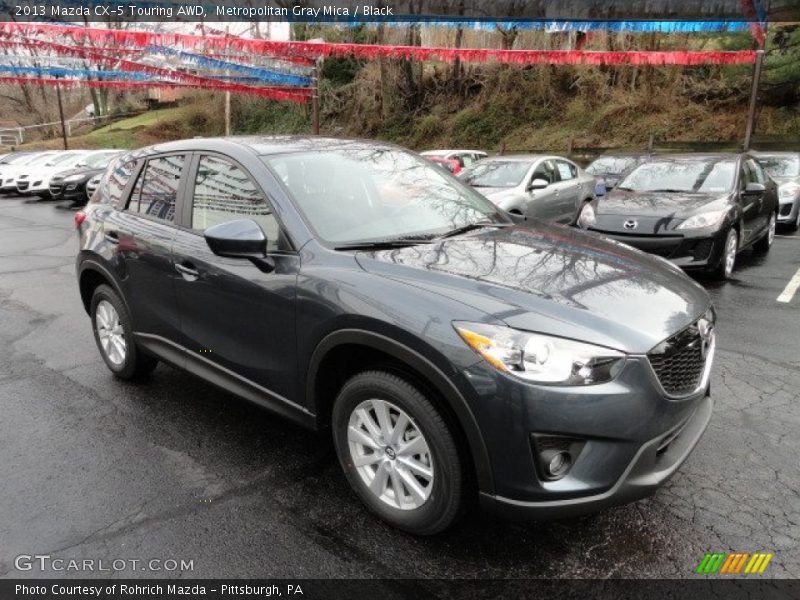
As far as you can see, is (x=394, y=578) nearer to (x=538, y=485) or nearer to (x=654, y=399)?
(x=538, y=485)

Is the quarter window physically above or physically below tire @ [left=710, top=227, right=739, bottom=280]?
above

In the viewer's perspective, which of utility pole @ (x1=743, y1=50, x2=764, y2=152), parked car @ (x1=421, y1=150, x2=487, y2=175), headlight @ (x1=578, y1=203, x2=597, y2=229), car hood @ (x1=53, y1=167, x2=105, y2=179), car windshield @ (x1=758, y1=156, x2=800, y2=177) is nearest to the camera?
headlight @ (x1=578, y1=203, x2=597, y2=229)

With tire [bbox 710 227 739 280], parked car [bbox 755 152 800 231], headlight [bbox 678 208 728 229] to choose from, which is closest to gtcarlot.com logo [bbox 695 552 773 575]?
headlight [bbox 678 208 728 229]

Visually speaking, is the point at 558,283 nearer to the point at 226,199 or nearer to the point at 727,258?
the point at 226,199

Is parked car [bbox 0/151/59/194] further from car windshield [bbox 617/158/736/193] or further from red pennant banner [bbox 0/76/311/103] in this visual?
car windshield [bbox 617/158/736/193]

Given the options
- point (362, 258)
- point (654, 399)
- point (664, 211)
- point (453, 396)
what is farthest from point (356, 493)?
point (664, 211)

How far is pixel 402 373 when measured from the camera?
253 centimetres

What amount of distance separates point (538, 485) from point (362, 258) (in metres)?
1.25

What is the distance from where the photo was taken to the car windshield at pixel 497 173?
10211 mm

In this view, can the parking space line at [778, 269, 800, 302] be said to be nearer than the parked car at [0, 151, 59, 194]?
Yes

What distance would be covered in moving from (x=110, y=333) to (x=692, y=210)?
6141 mm

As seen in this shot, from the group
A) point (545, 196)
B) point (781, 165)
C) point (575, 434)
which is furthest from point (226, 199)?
point (781, 165)

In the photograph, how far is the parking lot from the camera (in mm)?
2545

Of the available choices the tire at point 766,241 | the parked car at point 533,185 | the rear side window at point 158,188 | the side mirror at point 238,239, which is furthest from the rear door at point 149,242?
the tire at point 766,241
